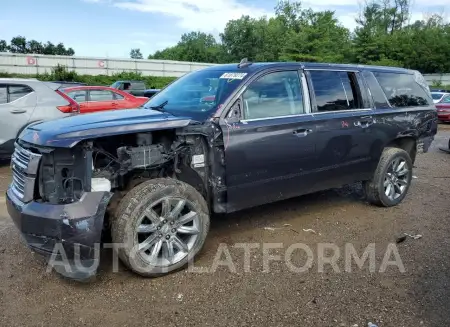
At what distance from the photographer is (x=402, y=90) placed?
19.2ft

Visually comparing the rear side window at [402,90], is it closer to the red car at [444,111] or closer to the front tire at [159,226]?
the front tire at [159,226]

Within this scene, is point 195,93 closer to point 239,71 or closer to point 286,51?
point 239,71

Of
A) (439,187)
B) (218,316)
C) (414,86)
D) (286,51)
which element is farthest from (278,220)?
(286,51)

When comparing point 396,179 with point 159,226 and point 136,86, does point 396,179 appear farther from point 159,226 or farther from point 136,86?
point 136,86

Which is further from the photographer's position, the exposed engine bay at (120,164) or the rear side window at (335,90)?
the rear side window at (335,90)

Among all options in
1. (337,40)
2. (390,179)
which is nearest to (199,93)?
(390,179)

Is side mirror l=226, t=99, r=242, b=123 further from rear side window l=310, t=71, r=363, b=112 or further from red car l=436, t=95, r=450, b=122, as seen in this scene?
red car l=436, t=95, r=450, b=122

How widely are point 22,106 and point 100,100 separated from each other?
4.64m

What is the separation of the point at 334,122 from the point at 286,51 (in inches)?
1823

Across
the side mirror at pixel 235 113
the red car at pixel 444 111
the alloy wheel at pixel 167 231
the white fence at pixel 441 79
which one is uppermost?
the white fence at pixel 441 79

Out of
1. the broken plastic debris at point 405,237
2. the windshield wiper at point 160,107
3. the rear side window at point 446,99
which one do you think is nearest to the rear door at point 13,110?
the windshield wiper at point 160,107

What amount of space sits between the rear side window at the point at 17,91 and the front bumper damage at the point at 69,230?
17.7 feet

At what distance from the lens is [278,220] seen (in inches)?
204

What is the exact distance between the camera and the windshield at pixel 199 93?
4.15 meters
